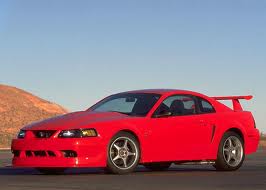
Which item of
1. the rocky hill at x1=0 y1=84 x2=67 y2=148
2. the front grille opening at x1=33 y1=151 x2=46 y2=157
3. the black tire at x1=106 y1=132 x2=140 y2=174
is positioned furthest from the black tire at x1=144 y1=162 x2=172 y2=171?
the rocky hill at x1=0 y1=84 x2=67 y2=148

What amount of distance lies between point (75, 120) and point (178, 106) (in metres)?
2.11

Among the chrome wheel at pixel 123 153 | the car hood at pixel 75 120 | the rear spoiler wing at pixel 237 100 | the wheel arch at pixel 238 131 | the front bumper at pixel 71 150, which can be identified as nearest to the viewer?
the front bumper at pixel 71 150

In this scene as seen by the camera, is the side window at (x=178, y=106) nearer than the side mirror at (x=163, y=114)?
No

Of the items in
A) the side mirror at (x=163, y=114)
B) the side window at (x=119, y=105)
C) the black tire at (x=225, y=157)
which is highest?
the side window at (x=119, y=105)

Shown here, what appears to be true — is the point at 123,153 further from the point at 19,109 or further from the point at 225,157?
the point at 19,109

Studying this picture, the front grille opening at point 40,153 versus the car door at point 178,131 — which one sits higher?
the car door at point 178,131

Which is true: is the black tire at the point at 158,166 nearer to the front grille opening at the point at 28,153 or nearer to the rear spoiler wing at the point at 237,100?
the rear spoiler wing at the point at 237,100

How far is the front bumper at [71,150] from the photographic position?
38.3ft

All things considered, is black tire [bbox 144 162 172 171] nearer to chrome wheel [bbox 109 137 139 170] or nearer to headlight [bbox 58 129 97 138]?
chrome wheel [bbox 109 137 139 170]

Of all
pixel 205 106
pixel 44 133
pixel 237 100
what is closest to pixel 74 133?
pixel 44 133

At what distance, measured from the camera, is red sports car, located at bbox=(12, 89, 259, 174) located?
11.8 metres

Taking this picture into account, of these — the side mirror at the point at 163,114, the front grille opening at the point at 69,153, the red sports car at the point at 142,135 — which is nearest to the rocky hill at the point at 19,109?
the red sports car at the point at 142,135

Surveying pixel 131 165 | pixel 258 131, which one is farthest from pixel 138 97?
pixel 258 131

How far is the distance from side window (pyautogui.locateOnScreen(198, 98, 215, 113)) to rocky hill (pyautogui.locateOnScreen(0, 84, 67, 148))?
2292 inches
